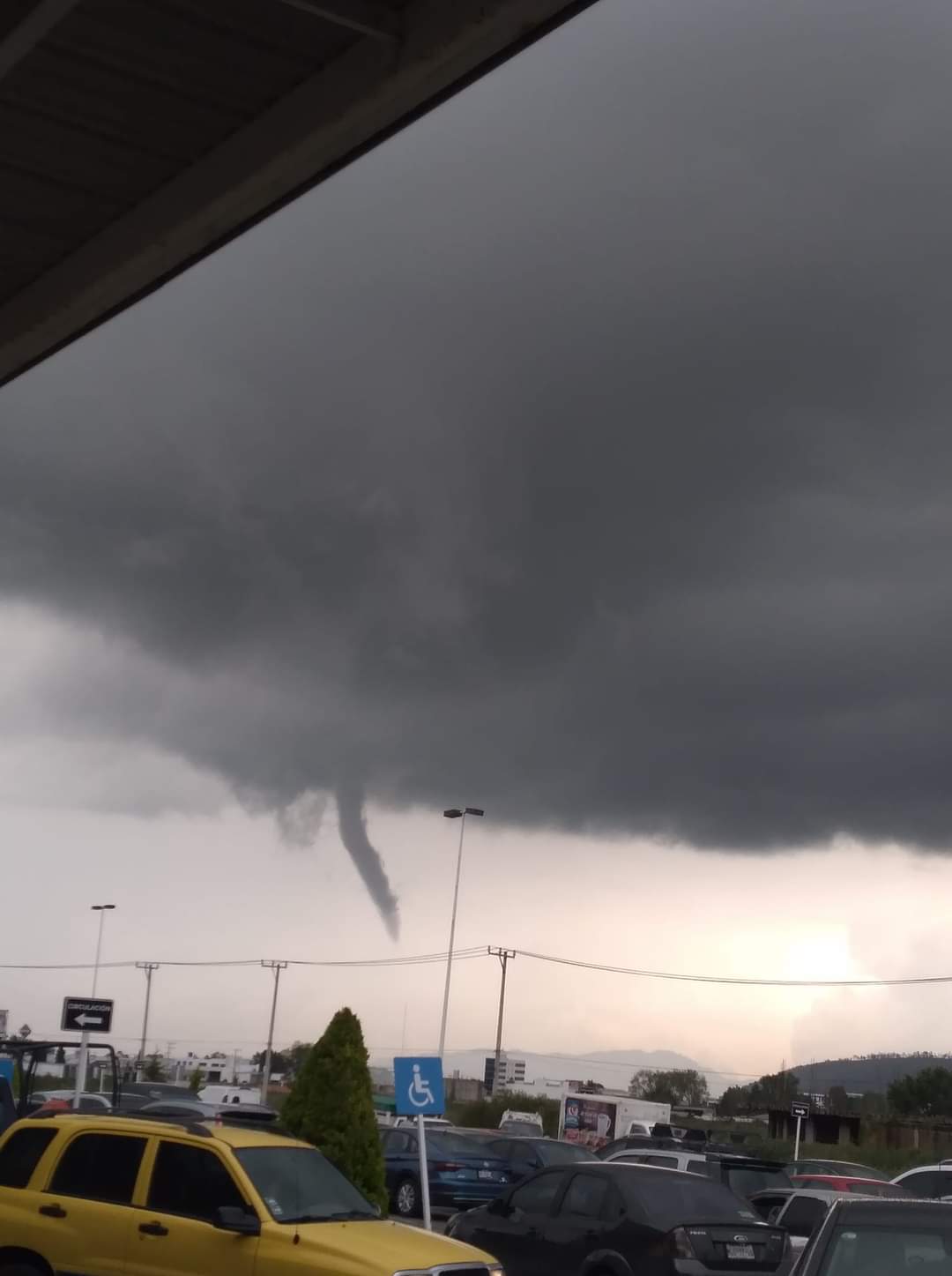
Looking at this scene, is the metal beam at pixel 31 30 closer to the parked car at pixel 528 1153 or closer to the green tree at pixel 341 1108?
the green tree at pixel 341 1108

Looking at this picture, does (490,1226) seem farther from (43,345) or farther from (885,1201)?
(43,345)

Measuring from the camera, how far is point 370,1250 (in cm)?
960

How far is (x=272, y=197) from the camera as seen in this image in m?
6.85

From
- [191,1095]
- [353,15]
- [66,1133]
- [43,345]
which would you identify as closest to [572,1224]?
[66,1133]

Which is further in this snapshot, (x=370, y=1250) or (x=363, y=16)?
(x=370, y=1250)

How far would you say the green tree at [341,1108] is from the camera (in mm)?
21078

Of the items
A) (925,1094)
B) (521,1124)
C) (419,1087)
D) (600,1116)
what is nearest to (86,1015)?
(419,1087)

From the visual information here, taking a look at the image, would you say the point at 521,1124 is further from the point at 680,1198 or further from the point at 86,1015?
the point at 680,1198

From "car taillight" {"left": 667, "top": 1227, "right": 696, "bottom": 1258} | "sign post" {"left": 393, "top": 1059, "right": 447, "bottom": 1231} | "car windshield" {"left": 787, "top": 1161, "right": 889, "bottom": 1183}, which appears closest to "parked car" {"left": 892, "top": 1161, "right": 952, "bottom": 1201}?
"car windshield" {"left": 787, "top": 1161, "right": 889, "bottom": 1183}

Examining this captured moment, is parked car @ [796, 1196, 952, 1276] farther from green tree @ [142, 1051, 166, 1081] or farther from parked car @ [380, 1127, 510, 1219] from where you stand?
green tree @ [142, 1051, 166, 1081]

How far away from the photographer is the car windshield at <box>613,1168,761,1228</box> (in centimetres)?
1452

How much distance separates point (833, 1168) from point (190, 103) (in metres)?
29.0

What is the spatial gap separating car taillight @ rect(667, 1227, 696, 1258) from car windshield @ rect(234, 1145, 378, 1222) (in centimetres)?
411

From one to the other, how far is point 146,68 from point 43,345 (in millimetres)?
A: 2508
